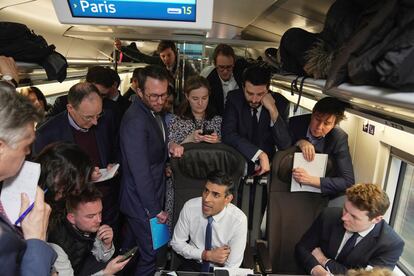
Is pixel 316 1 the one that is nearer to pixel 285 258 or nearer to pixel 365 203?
pixel 365 203

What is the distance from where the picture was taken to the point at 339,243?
2.61 m

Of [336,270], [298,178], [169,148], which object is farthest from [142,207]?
[336,270]

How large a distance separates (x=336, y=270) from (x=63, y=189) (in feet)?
6.43

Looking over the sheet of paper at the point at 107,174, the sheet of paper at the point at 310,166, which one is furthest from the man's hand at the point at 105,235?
the sheet of paper at the point at 310,166

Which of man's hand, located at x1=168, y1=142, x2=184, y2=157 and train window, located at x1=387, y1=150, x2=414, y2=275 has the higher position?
man's hand, located at x1=168, y1=142, x2=184, y2=157

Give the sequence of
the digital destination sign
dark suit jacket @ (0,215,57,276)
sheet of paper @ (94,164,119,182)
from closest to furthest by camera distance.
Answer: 1. dark suit jacket @ (0,215,57,276)
2. the digital destination sign
3. sheet of paper @ (94,164,119,182)

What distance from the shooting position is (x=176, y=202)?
120 inches

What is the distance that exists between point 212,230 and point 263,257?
1.49 feet

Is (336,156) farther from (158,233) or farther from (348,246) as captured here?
(158,233)

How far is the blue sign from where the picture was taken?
1933 millimetres

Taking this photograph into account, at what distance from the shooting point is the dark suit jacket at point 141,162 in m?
2.71

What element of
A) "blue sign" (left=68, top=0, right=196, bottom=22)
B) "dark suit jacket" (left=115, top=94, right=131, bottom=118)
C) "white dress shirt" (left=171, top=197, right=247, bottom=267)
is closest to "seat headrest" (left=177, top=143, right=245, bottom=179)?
"white dress shirt" (left=171, top=197, right=247, bottom=267)

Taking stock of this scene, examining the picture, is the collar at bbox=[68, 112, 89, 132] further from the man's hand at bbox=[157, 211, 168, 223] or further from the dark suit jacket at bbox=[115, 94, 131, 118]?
the man's hand at bbox=[157, 211, 168, 223]

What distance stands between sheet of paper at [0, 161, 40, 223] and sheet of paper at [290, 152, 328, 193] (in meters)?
2.05
